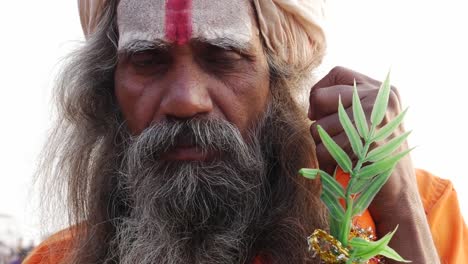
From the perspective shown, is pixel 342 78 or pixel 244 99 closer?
pixel 342 78

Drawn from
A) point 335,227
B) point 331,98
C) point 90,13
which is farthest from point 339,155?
point 90,13

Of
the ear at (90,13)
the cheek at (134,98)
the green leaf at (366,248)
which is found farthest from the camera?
the ear at (90,13)

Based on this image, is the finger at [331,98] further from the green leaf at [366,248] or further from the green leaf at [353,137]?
the green leaf at [366,248]

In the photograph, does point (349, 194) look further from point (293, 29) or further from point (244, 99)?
point (293, 29)

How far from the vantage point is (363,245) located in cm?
175

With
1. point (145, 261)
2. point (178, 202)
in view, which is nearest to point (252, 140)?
point (178, 202)

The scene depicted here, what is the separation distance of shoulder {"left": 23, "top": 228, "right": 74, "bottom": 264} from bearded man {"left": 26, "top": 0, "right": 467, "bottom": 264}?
0.39 ft

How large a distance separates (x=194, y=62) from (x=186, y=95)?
15 centimetres

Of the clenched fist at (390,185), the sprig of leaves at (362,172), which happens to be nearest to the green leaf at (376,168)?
the sprig of leaves at (362,172)

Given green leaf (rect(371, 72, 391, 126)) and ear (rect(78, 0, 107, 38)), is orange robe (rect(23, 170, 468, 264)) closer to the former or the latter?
green leaf (rect(371, 72, 391, 126))

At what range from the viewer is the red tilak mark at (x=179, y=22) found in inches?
94.1

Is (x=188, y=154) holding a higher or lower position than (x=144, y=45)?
lower

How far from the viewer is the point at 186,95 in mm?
2309

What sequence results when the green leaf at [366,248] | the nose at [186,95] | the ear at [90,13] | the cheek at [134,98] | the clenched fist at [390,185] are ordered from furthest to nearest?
the ear at [90,13], the cheek at [134,98], the nose at [186,95], the clenched fist at [390,185], the green leaf at [366,248]
